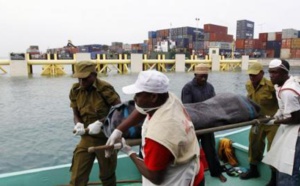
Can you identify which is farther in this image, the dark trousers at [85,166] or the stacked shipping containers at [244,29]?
the stacked shipping containers at [244,29]

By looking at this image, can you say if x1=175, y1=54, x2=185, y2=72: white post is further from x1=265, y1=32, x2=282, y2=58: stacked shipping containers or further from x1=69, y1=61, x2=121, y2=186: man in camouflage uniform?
x1=69, y1=61, x2=121, y2=186: man in camouflage uniform

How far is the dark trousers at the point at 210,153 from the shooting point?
3346 millimetres

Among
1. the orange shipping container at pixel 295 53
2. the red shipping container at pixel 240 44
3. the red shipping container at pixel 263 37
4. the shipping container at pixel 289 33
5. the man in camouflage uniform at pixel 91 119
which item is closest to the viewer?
the man in camouflage uniform at pixel 91 119

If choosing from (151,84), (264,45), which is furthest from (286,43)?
(151,84)

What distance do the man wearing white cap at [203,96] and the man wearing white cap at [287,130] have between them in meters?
0.91

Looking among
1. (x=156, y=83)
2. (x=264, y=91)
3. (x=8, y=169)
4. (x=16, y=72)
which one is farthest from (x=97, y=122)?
(x=16, y=72)

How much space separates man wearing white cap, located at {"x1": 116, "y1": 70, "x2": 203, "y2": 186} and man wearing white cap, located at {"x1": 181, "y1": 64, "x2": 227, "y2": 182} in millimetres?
1833

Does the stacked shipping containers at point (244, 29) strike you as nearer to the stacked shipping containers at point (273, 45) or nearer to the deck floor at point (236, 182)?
the stacked shipping containers at point (273, 45)

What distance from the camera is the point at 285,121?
2.35 m

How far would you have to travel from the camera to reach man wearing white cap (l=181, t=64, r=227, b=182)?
326cm

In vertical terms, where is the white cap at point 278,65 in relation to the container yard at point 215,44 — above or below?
below

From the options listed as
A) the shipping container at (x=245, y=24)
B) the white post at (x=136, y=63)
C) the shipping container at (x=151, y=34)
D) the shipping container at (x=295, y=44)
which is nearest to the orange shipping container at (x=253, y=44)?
the shipping container at (x=295, y=44)

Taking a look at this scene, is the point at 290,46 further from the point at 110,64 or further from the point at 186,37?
the point at 110,64

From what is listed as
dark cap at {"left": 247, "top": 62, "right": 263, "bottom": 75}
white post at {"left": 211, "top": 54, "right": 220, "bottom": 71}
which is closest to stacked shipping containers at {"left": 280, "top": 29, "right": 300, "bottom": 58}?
white post at {"left": 211, "top": 54, "right": 220, "bottom": 71}
